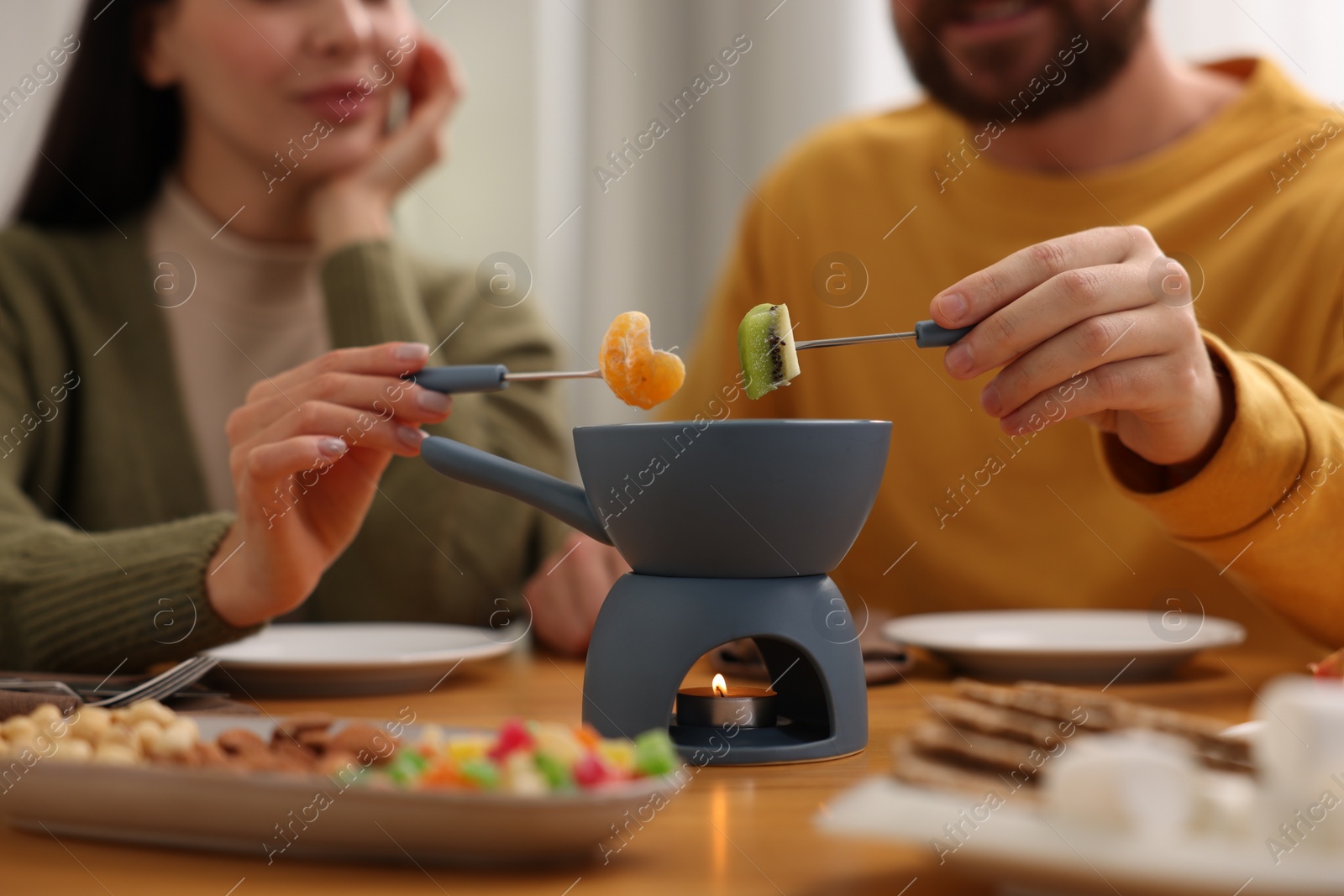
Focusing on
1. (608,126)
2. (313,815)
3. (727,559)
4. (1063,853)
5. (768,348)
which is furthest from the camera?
(608,126)

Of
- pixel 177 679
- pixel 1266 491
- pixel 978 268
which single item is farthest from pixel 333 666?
pixel 978 268

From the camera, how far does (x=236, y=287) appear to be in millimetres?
1829

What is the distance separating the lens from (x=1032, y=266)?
2.85 ft

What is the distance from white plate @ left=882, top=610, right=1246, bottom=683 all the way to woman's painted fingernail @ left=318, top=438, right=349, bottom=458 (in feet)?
→ 1.85

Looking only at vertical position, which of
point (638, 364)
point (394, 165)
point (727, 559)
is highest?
point (394, 165)

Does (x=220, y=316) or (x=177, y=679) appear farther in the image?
(x=220, y=316)

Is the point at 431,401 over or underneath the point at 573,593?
over

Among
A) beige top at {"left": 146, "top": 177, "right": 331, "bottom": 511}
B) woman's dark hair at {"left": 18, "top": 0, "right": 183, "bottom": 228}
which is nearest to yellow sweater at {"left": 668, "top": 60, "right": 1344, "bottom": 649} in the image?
beige top at {"left": 146, "top": 177, "right": 331, "bottom": 511}

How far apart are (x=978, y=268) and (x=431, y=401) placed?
1155 mm

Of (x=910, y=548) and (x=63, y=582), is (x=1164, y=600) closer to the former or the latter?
(x=910, y=548)

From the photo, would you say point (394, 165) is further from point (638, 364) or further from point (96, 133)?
point (638, 364)

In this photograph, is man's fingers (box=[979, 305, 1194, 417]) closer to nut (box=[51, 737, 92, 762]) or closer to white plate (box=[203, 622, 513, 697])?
white plate (box=[203, 622, 513, 697])

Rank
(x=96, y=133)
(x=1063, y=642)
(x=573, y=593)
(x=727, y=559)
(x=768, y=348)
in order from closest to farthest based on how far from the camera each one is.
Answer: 1. (x=727, y=559)
2. (x=768, y=348)
3. (x=1063, y=642)
4. (x=573, y=593)
5. (x=96, y=133)

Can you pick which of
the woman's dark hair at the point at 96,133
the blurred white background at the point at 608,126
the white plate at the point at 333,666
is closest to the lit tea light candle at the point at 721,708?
the white plate at the point at 333,666
